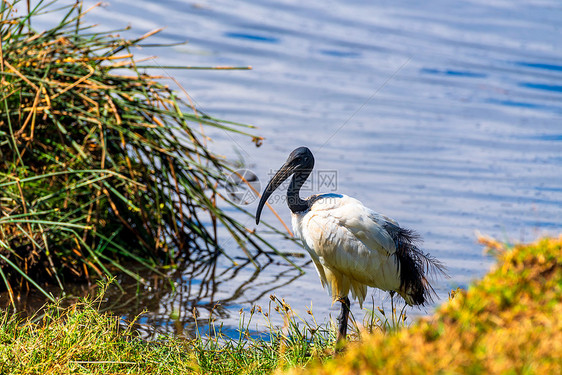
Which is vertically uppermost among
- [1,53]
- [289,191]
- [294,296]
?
[1,53]

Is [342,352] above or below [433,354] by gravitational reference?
below

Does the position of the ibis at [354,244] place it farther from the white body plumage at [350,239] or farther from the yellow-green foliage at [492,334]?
the yellow-green foliage at [492,334]

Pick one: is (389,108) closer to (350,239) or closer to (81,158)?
(81,158)

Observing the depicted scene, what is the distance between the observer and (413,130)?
900cm

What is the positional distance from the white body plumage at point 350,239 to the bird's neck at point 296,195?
33 millimetres

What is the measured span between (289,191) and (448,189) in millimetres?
3457

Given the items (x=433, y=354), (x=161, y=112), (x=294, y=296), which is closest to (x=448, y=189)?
(x=294, y=296)

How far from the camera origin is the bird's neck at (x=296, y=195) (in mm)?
4453

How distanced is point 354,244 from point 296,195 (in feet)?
1.61

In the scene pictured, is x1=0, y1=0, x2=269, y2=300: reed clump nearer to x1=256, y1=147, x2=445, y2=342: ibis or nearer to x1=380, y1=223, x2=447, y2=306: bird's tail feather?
x1=256, y1=147, x2=445, y2=342: ibis

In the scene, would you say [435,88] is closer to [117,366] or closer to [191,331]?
[191,331]

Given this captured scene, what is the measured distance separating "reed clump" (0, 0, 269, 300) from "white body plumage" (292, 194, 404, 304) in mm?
1157

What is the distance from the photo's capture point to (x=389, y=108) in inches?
385

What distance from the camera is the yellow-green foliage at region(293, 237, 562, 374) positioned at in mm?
1437
